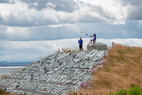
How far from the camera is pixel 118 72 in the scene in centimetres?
2300

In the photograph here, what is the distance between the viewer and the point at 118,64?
24281mm

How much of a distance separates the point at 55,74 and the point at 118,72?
5996 millimetres

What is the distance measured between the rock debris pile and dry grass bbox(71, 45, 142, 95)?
0.86m

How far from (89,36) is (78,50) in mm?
1983

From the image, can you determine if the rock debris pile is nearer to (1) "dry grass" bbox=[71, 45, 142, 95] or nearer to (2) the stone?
(2) the stone

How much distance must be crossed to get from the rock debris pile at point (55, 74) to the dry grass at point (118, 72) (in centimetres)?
86

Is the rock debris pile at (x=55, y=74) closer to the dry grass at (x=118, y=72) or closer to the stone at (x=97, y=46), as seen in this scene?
the stone at (x=97, y=46)

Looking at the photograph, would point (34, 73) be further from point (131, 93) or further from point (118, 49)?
point (131, 93)

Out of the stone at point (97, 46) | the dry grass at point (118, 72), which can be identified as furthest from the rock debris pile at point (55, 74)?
the dry grass at point (118, 72)

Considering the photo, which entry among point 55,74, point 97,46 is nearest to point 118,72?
point 97,46

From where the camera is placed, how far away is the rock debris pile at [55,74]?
877 inches

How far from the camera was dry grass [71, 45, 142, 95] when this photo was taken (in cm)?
2059

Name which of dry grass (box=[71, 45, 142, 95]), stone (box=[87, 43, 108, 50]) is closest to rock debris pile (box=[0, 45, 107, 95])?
stone (box=[87, 43, 108, 50])

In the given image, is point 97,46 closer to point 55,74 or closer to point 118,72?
point 118,72
